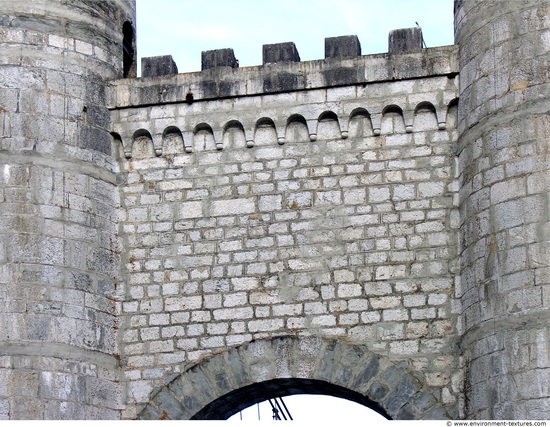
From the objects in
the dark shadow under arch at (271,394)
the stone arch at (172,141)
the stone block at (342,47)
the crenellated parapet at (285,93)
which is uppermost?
the stone block at (342,47)

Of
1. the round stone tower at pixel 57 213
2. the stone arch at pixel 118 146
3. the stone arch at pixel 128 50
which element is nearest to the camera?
the round stone tower at pixel 57 213

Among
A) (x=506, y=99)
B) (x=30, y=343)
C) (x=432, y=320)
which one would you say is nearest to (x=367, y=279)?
(x=432, y=320)

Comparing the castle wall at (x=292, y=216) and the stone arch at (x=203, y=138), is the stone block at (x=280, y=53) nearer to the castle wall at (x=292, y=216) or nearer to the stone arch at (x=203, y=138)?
the castle wall at (x=292, y=216)

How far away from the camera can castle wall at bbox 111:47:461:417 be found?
43.1 feet

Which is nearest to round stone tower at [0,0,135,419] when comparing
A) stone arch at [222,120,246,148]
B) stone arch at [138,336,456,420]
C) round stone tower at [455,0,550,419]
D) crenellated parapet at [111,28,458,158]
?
crenellated parapet at [111,28,458,158]

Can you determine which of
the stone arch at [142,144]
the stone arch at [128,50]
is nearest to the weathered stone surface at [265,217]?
the stone arch at [142,144]

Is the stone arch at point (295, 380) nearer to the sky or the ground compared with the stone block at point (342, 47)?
nearer to the ground

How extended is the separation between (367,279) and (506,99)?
193 cm

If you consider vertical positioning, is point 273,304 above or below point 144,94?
below

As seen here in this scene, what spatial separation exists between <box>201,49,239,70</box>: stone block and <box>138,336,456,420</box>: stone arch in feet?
8.67

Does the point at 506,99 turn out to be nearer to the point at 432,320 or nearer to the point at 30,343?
the point at 432,320

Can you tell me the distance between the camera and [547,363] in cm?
1182

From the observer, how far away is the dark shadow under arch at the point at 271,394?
13039 mm

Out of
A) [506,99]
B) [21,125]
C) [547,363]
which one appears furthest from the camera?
[21,125]
